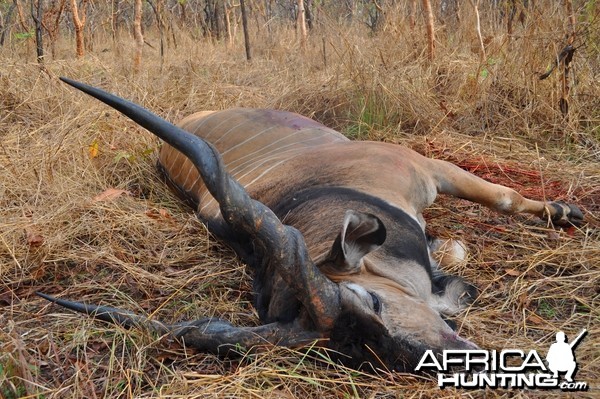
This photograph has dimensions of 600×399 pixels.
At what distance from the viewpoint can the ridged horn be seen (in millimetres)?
2033

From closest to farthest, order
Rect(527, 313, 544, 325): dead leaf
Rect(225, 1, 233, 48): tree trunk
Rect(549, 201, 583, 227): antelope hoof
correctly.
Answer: Rect(527, 313, 544, 325): dead leaf, Rect(549, 201, 583, 227): antelope hoof, Rect(225, 1, 233, 48): tree trunk

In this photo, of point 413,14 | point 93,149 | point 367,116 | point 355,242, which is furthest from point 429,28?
point 355,242

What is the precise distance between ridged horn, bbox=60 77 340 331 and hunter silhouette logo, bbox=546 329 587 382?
72 cm

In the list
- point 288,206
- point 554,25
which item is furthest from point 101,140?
point 554,25

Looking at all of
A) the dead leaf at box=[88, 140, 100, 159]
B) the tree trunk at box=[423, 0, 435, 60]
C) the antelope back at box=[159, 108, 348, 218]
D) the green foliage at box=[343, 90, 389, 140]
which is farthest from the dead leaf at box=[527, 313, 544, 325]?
the tree trunk at box=[423, 0, 435, 60]

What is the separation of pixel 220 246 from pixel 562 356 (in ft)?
5.60

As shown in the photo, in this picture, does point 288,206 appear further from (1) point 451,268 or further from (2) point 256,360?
(2) point 256,360

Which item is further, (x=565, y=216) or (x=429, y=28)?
(x=429, y=28)

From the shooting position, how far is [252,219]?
2070mm

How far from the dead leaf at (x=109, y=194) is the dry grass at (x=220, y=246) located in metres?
0.04

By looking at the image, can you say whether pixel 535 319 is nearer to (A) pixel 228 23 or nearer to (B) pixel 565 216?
(B) pixel 565 216

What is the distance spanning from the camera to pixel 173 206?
4293 millimetres

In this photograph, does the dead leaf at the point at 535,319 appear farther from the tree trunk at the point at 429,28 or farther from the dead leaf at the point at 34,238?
the tree trunk at the point at 429,28

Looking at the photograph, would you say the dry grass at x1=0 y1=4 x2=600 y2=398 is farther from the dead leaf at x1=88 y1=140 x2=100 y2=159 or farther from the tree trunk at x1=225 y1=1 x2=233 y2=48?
the tree trunk at x1=225 y1=1 x2=233 y2=48
